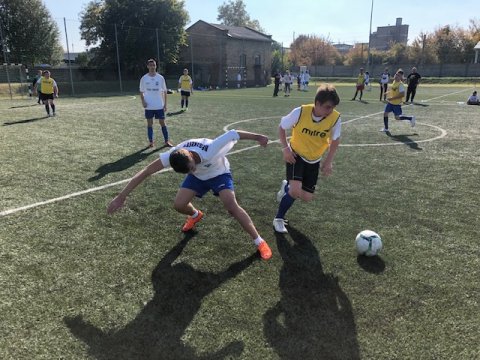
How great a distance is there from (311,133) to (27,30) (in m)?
45.7

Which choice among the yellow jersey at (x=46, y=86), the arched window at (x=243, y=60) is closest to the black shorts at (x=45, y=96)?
the yellow jersey at (x=46, y=86)

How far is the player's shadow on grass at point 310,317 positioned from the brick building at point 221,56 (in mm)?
42197

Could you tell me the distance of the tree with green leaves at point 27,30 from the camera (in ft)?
129

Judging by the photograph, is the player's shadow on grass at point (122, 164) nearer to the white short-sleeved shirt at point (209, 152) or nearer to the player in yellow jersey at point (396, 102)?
the white short-sleeved shirt at point (209, 152)

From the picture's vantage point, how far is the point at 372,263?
13.2ft

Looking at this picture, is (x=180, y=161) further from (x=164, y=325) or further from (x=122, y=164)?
(x=122, y=164)

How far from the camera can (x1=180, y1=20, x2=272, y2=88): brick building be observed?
156 feet

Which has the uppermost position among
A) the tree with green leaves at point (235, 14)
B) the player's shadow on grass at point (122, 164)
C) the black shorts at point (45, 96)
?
the tree with green leaves at point (235, 14)

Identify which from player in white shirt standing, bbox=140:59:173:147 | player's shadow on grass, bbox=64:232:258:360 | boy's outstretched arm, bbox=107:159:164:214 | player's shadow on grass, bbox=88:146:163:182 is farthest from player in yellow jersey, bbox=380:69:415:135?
boy's outstretched arm, bbox=107:159:164:214

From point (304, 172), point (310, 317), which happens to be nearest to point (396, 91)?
point (304, 172)

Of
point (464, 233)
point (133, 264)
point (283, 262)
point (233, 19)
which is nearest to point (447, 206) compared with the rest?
point (464, 233)

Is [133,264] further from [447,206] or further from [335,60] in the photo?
[335,60]

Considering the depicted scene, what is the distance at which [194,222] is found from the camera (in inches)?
190

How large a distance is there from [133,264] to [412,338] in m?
2.73
